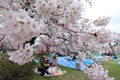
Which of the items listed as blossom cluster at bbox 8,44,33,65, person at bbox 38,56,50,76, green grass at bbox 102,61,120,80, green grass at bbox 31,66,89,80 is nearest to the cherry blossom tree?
blossom cluster at bbox 8,44,33,65

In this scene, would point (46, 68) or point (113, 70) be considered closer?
point (46, 68)

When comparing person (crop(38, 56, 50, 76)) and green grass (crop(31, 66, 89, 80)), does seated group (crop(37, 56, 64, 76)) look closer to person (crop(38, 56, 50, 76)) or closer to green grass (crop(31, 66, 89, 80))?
person (crop(38, 56, 50, 76))

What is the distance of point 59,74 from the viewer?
9680mm

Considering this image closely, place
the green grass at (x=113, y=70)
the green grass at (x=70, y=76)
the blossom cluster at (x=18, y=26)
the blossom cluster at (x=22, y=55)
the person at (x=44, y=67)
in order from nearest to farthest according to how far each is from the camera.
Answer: the blossom cluster at (x=18, y=26) → the blossom cluster at (x=22, y=55) → the green grass at (x=70, y=76) → the person at (x=44, y=67) → the green grass at (x=113, y=70)

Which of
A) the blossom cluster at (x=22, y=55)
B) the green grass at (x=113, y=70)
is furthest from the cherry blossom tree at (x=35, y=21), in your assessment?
the green grass at (x=113, y=70)

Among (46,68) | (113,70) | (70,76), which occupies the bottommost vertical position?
(113,70)

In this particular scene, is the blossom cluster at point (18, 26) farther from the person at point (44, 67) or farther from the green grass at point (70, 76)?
the person at point (44, 67)

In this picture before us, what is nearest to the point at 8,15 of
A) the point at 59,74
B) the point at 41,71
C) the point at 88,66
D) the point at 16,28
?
the point at 16,28

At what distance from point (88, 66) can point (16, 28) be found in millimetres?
1001

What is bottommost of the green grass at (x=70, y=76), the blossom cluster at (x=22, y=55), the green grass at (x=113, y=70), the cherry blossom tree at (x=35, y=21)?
the green grass at (x=113, y=70)

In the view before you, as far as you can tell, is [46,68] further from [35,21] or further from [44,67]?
[35,21]

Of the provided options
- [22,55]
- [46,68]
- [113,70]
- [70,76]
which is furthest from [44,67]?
[22,55]

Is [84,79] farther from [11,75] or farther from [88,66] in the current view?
[88,66]

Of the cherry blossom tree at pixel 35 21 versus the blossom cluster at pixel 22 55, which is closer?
the cherry blossom tree at pixel 35 21
